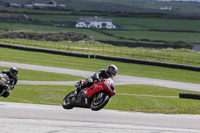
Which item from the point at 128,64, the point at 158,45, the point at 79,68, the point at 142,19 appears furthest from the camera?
the point at 142,19

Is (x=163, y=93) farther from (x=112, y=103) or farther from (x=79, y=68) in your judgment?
(x=79, y=68)

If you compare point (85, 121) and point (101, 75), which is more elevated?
point (101, 75)

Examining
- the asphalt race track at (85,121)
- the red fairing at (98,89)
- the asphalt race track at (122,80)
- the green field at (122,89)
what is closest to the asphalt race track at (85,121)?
the asphalt race track at (85,121)

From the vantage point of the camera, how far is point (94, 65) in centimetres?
6388

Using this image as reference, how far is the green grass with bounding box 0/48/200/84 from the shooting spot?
58844mm

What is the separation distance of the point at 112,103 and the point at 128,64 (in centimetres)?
3185

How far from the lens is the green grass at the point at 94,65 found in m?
58.8

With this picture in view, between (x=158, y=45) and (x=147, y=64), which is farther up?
(x=147, y=64)

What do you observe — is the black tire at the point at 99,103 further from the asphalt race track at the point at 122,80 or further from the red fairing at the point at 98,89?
the asphalt race track at the point at 122,80

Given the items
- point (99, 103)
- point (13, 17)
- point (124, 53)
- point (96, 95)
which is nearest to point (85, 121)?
point (96, 95)

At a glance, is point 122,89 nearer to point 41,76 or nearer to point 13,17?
point 41,76

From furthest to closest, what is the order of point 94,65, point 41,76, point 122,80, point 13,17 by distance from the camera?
point 13,17
point 94,65
point 122,80
point 41,76

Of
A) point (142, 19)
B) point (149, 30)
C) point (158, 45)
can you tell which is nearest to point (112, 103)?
point (158, 45)

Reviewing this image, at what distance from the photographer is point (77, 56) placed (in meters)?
71.0
